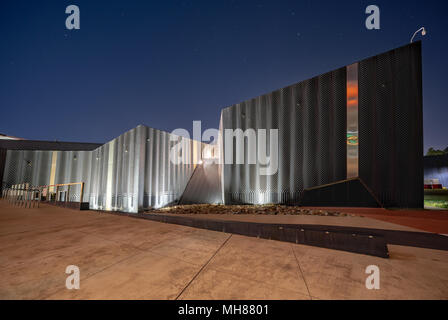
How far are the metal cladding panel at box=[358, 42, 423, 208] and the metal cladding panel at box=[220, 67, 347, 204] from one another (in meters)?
0.68

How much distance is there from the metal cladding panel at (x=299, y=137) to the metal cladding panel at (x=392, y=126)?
0.68 meters

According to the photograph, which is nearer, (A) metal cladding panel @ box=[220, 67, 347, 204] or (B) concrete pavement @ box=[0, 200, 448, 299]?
(B) concrete pavement @ box=[0, 200, 448, 299]

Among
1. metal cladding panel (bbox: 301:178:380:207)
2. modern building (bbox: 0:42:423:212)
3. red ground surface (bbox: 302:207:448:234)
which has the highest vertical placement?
modern building (bbox: 0:42:423:212)

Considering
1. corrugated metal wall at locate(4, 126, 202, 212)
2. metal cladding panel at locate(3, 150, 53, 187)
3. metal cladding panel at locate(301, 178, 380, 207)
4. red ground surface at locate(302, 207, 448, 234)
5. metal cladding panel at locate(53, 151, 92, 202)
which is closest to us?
red ground surface at locate(302, 207, 448, 234)

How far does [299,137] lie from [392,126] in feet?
9.17

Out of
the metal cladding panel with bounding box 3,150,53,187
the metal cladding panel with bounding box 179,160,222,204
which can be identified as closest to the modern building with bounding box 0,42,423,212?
the metal cladding panel with bounding box 179,160,222,204

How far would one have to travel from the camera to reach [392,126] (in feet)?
18.9

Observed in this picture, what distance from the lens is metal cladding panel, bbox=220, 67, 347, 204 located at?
20.5 ft

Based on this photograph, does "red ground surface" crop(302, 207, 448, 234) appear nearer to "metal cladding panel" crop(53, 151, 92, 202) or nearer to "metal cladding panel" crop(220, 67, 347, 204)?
"metal cladding panel" crop(220, 67, 347, 204)

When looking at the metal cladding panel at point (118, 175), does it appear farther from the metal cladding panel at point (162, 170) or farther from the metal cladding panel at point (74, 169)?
the metal cladding panel at point (74, 169)

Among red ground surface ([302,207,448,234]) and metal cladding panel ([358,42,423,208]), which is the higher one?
metal cladding panel ([358,42,423,208])

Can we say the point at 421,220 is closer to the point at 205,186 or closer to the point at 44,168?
the point at 205,186

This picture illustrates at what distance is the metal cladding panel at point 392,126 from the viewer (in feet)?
18.0

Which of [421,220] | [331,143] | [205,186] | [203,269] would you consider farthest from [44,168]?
[421,220]
